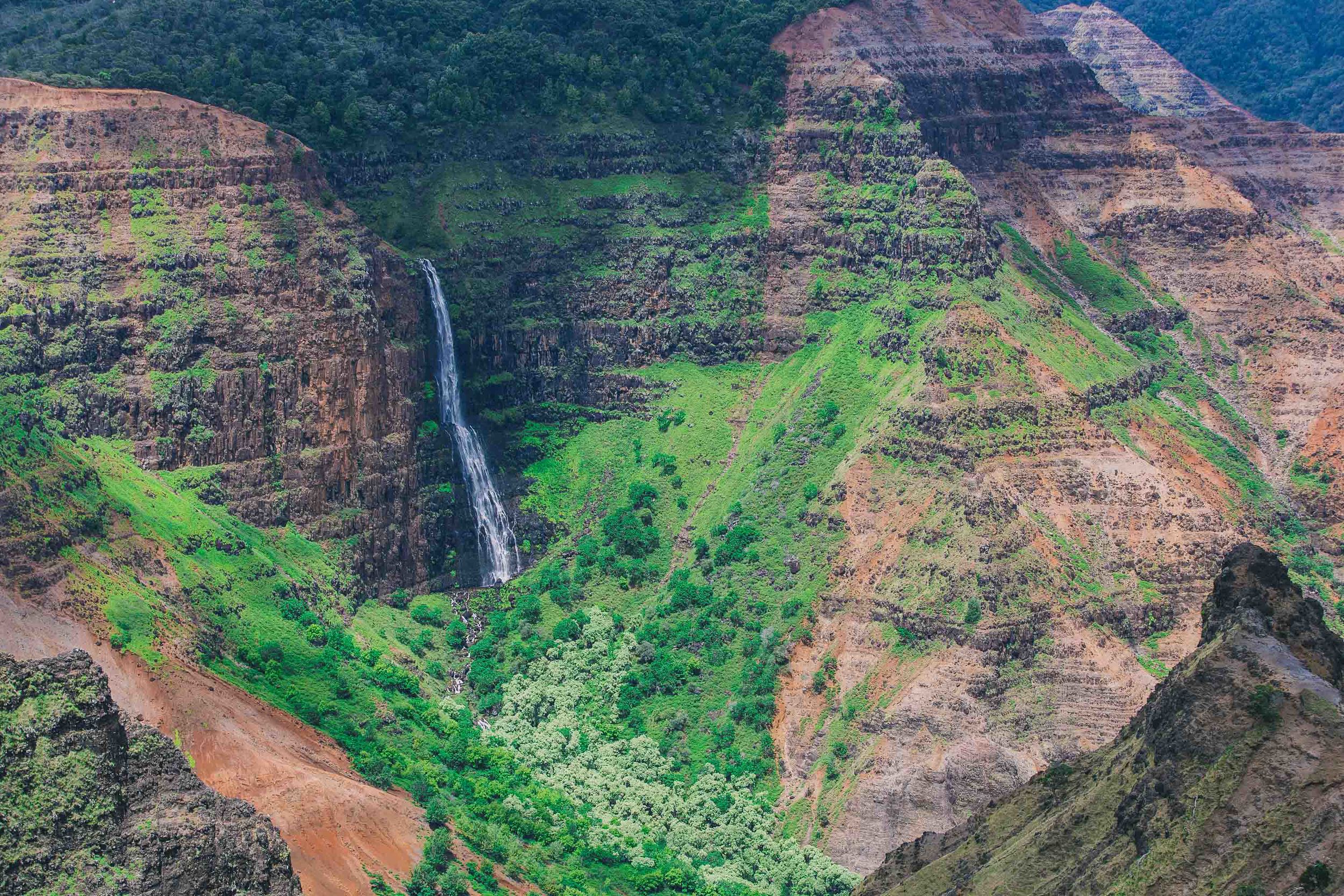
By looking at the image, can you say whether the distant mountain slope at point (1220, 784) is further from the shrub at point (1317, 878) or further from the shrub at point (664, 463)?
the shrub at point (664, 463)

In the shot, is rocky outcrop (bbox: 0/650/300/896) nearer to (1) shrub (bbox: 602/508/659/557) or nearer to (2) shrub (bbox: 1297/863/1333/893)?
(2) shrub (bbox: 1297/863/1333/893)

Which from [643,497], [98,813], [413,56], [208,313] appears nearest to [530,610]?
[643,497]

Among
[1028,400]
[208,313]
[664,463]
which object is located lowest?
[664,463]

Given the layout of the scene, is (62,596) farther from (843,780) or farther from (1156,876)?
(1156,876)

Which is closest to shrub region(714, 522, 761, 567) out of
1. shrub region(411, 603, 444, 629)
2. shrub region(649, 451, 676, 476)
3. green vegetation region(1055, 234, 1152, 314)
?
shrub region(649, 451, 676, 476)

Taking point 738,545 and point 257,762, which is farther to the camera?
point 738,545

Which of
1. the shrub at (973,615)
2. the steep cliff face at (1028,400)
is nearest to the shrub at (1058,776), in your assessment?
the steep cliff face at (1028,400)

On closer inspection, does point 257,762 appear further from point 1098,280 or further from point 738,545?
point 1098,280
